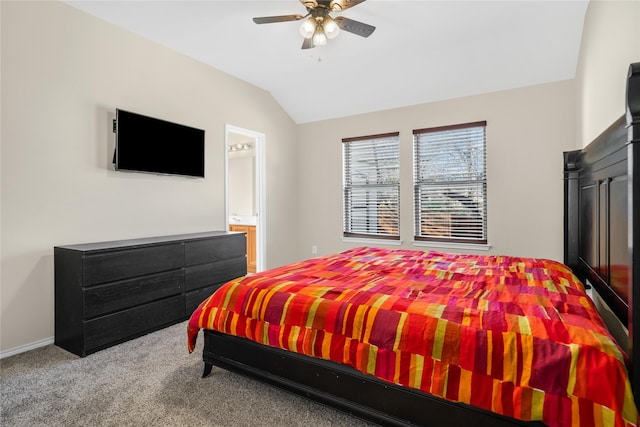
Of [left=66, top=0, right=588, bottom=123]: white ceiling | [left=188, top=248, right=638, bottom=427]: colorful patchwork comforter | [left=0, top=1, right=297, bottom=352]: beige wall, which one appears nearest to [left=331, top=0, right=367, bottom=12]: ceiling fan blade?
[left=66, top=0, right=588, bottom=123]: white ceiling

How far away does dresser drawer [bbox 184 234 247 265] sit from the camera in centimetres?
333

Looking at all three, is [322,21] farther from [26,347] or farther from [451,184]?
[26,347]

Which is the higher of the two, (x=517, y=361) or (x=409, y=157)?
(x=409, y=157)

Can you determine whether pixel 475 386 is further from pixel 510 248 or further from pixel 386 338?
pixel 510 248

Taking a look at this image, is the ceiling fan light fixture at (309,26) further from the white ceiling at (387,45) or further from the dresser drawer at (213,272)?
the dresser drawer at (213,272)

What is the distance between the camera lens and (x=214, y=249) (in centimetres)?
356

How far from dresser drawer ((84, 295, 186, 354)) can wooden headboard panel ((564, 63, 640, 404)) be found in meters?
3.13

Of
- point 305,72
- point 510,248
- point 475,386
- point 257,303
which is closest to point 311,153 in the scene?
point 305,72

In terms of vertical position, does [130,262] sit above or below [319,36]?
below

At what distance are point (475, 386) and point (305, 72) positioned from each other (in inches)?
157

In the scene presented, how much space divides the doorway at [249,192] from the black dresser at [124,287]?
57.7 inches

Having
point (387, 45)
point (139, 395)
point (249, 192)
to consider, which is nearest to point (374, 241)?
point (249, 192)

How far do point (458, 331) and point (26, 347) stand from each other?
318 cm

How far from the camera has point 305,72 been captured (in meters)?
4.31
